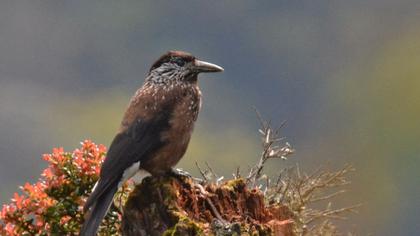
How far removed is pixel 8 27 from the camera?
15738 centimetres

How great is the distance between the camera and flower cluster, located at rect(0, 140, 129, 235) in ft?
41.8

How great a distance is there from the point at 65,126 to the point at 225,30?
31.6m

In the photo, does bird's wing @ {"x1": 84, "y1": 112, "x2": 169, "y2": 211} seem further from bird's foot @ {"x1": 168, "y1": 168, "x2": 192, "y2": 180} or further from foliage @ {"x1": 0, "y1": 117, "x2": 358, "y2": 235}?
bird's foot @ {"x1": 168, "y1": 168, "x2": 192, "y2": 180}

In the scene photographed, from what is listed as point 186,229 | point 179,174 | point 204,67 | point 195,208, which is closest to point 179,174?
point 179,174

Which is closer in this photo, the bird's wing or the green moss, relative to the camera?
the green moss

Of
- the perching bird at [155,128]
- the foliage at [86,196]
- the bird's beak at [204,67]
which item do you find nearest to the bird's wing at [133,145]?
the perching bird at [155,128]

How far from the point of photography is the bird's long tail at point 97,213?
1214 centimetres

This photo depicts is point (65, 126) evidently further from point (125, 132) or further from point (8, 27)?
point (125, 132)

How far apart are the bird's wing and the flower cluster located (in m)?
0.33

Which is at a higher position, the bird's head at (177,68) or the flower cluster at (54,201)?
the bird's head at (177,68)

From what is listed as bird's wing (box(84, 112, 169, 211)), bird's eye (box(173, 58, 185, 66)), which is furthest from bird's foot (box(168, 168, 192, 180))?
bird's eye (box(173, 58, 185, 66))

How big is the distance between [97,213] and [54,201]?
0.74m

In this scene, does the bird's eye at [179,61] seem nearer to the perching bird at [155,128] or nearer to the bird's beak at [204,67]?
the perching bird at [155,128]

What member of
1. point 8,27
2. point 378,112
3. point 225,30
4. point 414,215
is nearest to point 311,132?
point 378,112
